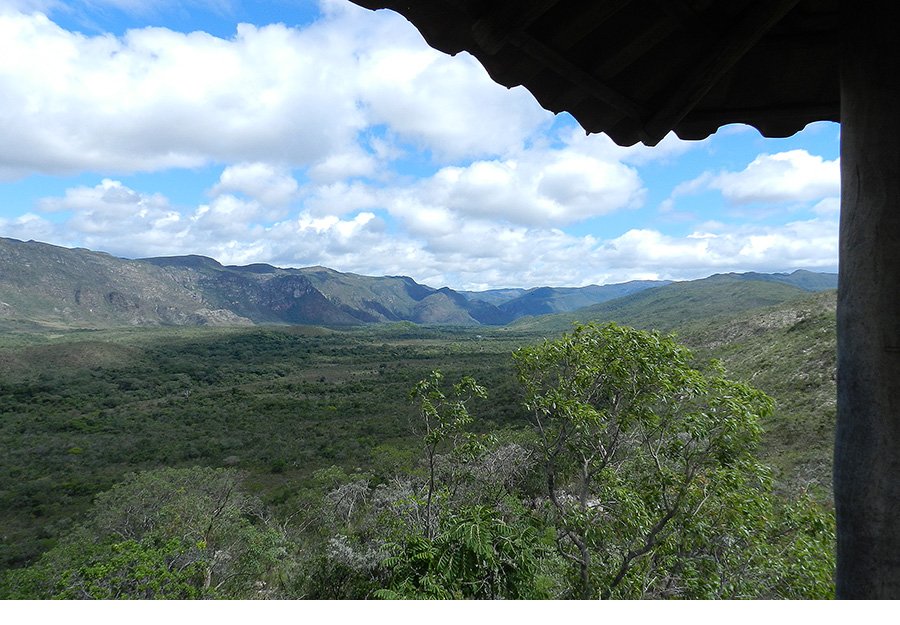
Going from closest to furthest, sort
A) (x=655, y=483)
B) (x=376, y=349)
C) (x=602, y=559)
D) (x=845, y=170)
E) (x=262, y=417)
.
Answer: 1. (x=845, y=170)
2. (x=655, y=483)
3. (x=602, y=559)
4. (x=262, y=417)
5. (x=376, y=349)

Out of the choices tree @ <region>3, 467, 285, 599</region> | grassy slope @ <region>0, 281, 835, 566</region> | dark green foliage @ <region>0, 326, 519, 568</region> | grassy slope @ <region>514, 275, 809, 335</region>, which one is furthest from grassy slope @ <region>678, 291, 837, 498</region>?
grassy slope @ <region>514, 275, 809, 335</region>

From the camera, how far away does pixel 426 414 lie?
6250mm

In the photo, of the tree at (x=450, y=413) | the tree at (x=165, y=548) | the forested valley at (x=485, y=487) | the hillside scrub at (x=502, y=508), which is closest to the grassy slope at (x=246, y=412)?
the forested valley at (x=485, y=487)

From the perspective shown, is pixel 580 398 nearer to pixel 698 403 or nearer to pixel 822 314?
pixel 698 403

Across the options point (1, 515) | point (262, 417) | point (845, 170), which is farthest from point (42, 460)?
point (845, 170)

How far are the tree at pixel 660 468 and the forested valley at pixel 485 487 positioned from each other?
0.07ft

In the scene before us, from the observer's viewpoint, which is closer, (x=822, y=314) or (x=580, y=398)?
(x=580, y=398)

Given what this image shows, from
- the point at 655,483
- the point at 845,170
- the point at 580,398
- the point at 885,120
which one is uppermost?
the point at 885,120

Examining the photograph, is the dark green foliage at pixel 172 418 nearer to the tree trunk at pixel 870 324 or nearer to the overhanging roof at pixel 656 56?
the overhanging roof at pixel 656 56

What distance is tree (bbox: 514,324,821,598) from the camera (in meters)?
3.80

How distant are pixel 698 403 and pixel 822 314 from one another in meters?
38.3

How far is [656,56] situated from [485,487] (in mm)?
11189

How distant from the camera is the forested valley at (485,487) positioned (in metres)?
3.83

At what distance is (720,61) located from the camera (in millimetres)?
1594
